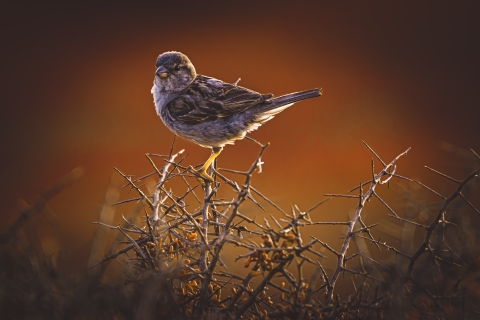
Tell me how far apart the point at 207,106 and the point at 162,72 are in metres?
0.47

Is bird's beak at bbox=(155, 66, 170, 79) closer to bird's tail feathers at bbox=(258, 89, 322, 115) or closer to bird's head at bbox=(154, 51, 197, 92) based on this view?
bird's head at bbox=(154, 51, 197, 92)

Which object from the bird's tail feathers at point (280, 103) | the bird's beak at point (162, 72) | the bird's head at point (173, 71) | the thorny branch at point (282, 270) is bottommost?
the thorny branch at point (282, 270)

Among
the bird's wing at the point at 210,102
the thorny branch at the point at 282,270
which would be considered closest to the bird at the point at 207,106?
the bird's wing at the point at 210,102

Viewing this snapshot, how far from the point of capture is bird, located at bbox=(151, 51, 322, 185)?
12.3 feet

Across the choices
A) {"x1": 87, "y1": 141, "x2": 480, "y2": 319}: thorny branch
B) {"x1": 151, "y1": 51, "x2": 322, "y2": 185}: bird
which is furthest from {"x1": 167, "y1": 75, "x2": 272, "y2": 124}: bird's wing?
{"x1": 87, "y1": 141, "x2": 480, "y2": 319}: thorny branch

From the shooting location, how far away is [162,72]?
12.8ft

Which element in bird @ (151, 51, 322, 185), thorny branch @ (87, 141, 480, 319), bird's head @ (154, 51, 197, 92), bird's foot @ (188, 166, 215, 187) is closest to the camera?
thorny branch @ (87, 141, 480, 319)

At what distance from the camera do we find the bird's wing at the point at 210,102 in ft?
12.7

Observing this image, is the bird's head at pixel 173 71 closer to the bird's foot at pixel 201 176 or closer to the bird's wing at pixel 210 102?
the bird's wing at pixel 210 102

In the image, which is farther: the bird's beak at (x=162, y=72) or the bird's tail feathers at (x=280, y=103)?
the bird's beak at (x=162, y=72)

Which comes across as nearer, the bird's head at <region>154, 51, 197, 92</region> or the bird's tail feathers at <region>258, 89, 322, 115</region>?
the bird's tail feathers at <region>258, 89, 322, 115</region>

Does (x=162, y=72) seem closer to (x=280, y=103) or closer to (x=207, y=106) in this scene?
(x=207, y=106)

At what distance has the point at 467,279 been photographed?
69.6 inches

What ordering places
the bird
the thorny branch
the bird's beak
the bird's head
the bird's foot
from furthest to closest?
1. the bird's head
2. the bird's beak
3. the bird
4. the bird's foot
5. the thorny branch
